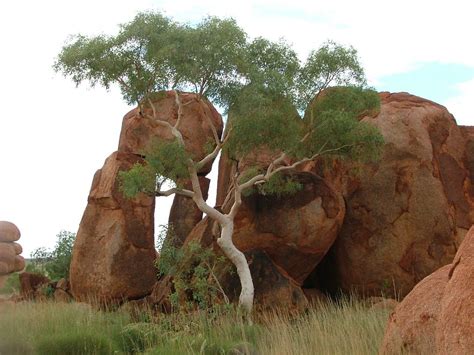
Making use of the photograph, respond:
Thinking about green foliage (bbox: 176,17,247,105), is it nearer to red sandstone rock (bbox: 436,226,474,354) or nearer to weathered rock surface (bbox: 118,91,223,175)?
weathered rock surface (bbox: 118,91,223,175)

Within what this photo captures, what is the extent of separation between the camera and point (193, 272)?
19562mm

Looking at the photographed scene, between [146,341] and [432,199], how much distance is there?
10.9 metres

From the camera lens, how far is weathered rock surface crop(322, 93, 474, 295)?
821 inches

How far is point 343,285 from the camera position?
2170 centimetres

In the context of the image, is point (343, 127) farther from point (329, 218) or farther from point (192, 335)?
point (192, 335)

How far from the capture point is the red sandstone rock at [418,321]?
7.49m

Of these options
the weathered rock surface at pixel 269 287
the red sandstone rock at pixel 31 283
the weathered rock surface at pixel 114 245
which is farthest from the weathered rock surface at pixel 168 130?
the red sandstone rock at pixel 31 283

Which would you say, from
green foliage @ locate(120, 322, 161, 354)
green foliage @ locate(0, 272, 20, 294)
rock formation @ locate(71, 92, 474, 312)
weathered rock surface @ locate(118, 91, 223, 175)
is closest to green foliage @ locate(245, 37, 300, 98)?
rock formation @ locate(71, 92, 474, 312)

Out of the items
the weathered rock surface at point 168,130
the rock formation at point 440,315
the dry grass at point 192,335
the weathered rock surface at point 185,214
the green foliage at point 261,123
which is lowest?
the dry grass at point 192,335

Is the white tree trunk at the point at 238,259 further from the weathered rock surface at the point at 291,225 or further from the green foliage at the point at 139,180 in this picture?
the green foliage at the point at 139,180

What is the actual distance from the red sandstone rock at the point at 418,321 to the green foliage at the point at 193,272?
1033 cm

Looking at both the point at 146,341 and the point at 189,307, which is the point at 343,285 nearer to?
the point at 189,307

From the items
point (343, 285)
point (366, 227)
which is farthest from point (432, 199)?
point (343, 285)

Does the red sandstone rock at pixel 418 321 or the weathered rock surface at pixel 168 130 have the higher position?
the weathered rock surface at pixel 168 130
